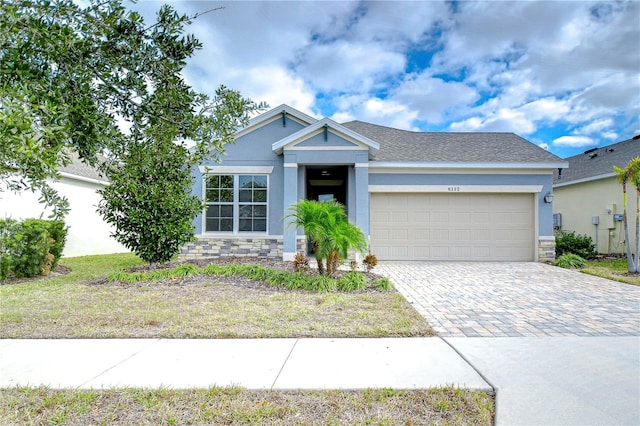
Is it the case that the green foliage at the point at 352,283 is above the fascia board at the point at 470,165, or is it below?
below

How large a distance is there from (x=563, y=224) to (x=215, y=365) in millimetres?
19200

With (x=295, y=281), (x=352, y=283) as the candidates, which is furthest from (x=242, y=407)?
(x=295, y=281)

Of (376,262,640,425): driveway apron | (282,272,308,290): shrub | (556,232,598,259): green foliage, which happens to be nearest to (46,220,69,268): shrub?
(282,272,308,290): shrub

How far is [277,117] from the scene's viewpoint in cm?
1302

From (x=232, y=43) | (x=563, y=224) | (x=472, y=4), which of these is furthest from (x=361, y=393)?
(x=563, y=224)

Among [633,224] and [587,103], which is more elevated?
[587,103]

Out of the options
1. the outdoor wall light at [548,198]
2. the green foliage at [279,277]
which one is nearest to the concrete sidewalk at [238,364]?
the green foliage at [279,277]

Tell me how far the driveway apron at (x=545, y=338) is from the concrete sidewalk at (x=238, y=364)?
390 millimetres

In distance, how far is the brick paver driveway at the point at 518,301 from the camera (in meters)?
5.07

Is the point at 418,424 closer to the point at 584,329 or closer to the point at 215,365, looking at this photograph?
the point at 215,365

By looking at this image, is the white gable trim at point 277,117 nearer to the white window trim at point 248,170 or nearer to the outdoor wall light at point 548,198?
the white window trim at point 248,170

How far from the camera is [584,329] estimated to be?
5000 millimetres

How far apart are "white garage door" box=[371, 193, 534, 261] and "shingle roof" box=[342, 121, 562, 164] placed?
1.29m

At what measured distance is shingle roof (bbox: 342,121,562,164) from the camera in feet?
41.7
